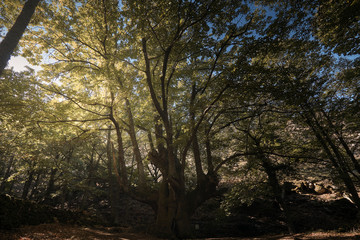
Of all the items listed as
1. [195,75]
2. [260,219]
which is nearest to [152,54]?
[195,75]

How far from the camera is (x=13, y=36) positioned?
4.34 m

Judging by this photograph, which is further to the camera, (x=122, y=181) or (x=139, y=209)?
(x=139, y=209)

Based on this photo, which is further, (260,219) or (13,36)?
(260,219)

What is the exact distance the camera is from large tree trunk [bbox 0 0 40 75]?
4.12 m

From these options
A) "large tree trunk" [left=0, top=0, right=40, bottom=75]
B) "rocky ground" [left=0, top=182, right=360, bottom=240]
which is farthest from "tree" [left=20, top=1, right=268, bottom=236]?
"rocky ground" [left=0, top=182, right=360, bottom=240]

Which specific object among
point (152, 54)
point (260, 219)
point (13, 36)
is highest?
point (152, 54)

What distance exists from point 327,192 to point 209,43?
19000mm

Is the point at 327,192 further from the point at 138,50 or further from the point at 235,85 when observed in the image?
the point at 138,50

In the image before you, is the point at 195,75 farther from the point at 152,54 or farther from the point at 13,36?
the point at 13,36

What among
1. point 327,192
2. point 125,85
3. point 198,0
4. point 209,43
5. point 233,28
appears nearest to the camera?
point 198,0

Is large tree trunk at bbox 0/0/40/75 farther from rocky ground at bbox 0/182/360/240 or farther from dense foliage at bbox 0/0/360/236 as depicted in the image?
rocky ground at bbox 0/182/360/240

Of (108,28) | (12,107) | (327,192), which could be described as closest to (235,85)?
(108,28)

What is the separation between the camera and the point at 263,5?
523cm

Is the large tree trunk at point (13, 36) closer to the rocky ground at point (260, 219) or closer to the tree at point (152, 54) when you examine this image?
the tree at point (152, 54)
